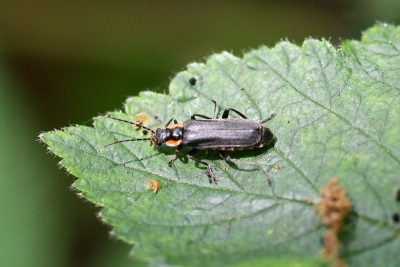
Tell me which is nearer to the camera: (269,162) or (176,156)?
(269,162)

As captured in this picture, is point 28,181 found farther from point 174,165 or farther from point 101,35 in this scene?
point 174,165

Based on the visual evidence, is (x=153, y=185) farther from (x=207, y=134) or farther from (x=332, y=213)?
(x=332, y=213)

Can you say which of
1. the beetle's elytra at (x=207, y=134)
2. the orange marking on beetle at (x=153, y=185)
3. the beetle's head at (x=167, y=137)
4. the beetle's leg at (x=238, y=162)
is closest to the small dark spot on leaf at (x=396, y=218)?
the beetle's leg at (x=238, y=162)

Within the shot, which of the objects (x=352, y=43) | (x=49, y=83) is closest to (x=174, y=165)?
(x=352, y=43)

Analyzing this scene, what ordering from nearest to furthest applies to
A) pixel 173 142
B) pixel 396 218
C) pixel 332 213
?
pixel 396 218 < pixel 332 213 < pixel 173 142

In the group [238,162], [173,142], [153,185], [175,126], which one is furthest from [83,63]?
[238,162]
